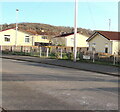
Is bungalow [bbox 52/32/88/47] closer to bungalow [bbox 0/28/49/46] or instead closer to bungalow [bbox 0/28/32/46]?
bungalow [bbox 0/28/49/46]

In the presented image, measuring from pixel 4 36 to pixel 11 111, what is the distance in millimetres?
46855

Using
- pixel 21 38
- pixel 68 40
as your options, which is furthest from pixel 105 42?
pixel 21 38

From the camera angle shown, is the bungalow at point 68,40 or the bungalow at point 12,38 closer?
the bungalow at point 12,38

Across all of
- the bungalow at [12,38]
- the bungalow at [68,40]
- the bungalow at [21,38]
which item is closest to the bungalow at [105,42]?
the bungalow at [68,40]

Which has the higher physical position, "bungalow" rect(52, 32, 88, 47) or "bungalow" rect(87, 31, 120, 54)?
"bungalow" rect(52, 32, 88, 47)

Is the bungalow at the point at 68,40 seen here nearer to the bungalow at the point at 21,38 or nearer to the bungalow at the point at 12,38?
the bungalow at the point at 21,38

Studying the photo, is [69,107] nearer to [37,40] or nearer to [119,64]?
[119,64]

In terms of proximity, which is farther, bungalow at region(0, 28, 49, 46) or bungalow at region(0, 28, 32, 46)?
bungalow at region(0, 28, 49, 46)

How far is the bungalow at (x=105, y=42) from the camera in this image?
30663 millimetres

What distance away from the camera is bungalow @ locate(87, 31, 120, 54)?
30663 mm

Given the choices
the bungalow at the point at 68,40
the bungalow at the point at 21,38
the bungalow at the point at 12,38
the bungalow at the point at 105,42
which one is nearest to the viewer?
the bungalow at the point at 105,42

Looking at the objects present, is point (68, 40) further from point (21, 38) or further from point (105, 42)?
point (105, 42)

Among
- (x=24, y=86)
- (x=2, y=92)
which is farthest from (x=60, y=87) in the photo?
(x=2, y=92)

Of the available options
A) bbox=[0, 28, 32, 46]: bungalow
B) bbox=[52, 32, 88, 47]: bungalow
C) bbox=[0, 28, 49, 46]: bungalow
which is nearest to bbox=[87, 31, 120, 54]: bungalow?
bbox=[52, 32, 88, 47]: bungalow
